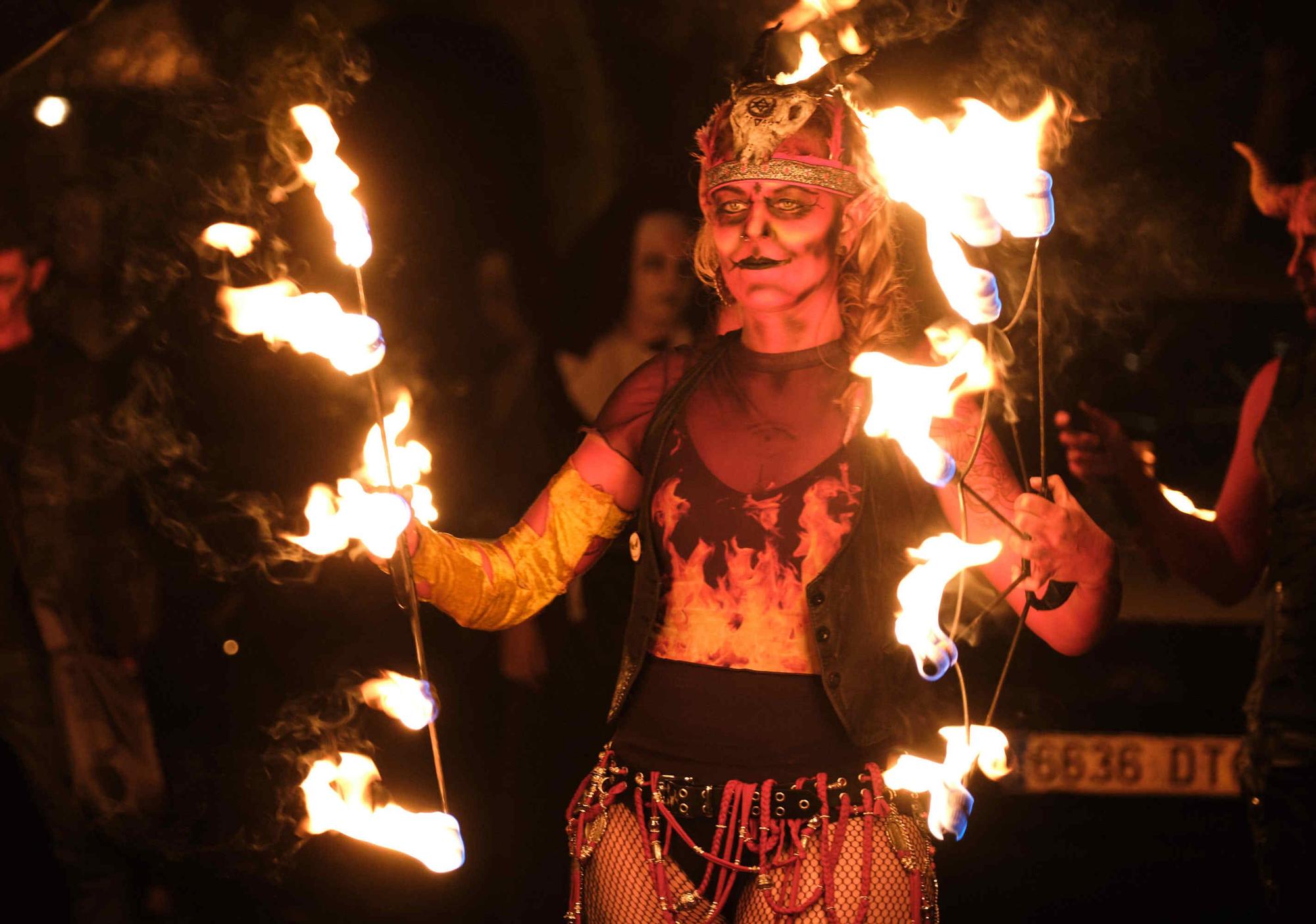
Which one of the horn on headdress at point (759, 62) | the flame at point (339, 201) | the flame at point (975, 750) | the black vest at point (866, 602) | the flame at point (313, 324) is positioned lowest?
the flame at point (975, 750)

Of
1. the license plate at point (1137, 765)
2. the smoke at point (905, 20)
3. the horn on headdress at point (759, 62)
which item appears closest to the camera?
the horn on headdress at point (759, 62)

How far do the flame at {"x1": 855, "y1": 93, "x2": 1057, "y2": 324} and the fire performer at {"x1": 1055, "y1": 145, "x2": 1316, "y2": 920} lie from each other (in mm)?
481

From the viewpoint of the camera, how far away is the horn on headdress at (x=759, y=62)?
282cm

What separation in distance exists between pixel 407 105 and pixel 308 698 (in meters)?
2.13

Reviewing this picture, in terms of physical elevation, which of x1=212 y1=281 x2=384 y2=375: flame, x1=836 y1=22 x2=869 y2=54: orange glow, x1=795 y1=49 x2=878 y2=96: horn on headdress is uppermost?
x1=836 y1=22 x2=869 y2=54: orange glow

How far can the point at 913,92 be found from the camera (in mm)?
3609

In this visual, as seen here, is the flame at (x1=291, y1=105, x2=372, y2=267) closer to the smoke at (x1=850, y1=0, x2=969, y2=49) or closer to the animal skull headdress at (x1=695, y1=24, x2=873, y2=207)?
the animal skull headdress at (x1=695, y1=24, x2=873, y2=207)

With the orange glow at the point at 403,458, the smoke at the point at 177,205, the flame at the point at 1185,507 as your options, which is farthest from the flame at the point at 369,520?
the flame at the point at 1185,507

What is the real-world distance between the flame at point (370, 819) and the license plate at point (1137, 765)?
2236 mm

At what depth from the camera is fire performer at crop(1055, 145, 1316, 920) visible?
2893 millimetres

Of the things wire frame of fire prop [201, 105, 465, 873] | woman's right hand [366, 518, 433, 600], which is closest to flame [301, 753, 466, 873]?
wire frame of fire prop [201, 105, 465, 873]

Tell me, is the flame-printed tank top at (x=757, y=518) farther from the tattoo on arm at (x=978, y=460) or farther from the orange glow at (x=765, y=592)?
the tattoo on arm at (x=978, y=460)

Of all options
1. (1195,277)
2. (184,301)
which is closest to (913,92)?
(1195,277)

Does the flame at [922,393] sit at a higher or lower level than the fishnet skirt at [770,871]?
higher
